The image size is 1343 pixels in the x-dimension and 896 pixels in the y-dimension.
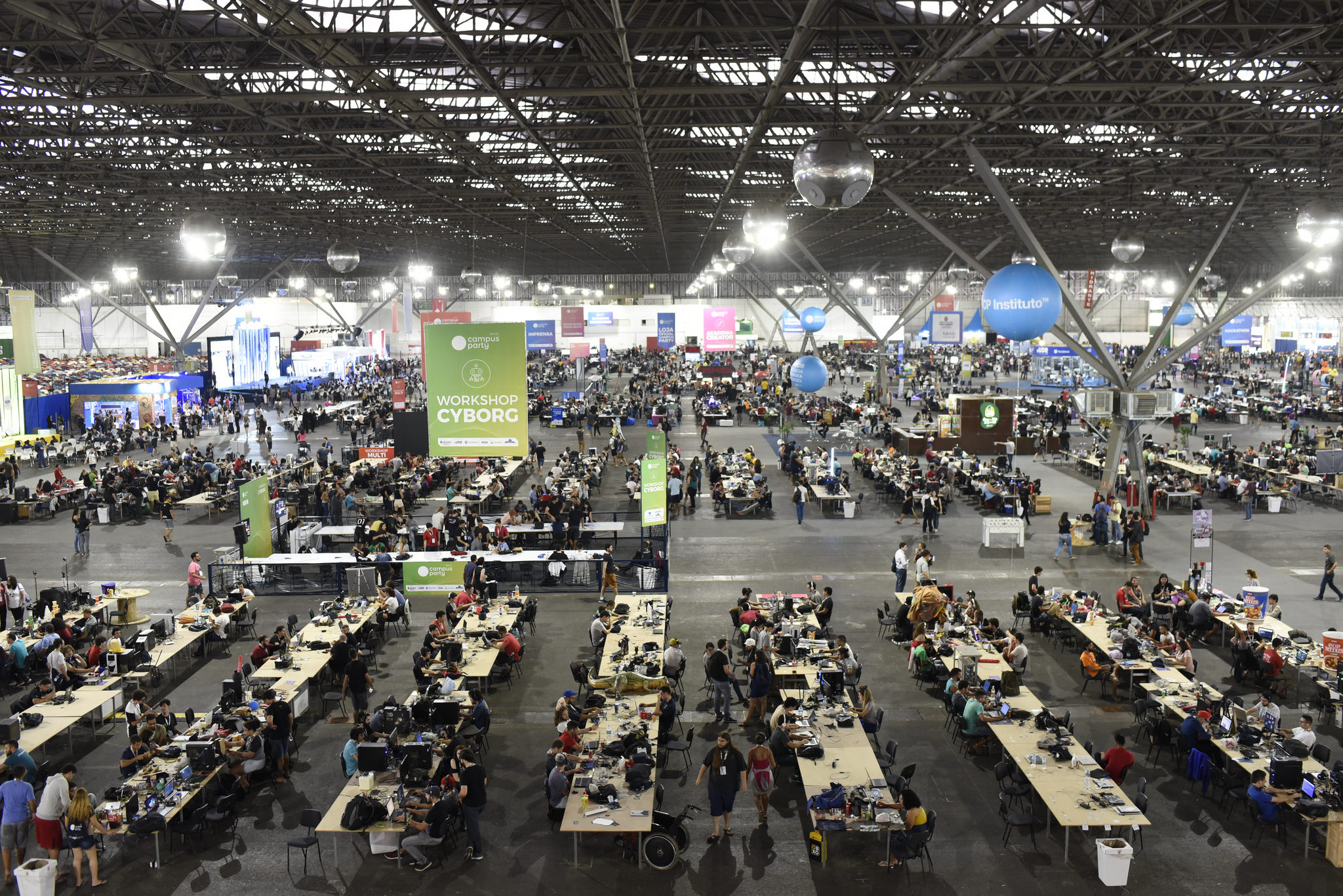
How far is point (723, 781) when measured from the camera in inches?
397

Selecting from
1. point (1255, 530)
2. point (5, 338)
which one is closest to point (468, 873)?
point (1255, 530)

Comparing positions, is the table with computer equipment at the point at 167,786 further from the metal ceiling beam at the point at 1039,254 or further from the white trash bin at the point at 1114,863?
the metal ceiling beam at the point at 1039,254

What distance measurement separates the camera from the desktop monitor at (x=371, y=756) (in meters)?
10.2

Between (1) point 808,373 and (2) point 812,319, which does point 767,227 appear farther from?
(2) point 812,319

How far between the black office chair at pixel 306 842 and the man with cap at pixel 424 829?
0.86 m

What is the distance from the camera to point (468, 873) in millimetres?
9586

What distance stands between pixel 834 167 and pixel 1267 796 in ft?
26.5

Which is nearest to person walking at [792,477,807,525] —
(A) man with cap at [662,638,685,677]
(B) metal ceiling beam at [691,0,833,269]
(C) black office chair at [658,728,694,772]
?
(B) metal ceiling beam at [691,0,833,269]

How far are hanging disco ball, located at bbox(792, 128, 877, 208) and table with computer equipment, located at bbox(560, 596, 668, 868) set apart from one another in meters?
6.26

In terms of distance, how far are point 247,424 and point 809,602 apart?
34481mm

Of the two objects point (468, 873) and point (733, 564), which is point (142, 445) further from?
point (468, 873)

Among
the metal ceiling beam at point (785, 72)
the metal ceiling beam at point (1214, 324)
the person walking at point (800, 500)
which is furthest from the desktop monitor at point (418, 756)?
the metal ceiling beam at point (1214, 324)

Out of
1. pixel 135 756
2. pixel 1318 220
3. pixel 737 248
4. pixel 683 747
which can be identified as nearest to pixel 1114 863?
pixel 683 747

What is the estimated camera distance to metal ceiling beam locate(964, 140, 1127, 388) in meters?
19.1
